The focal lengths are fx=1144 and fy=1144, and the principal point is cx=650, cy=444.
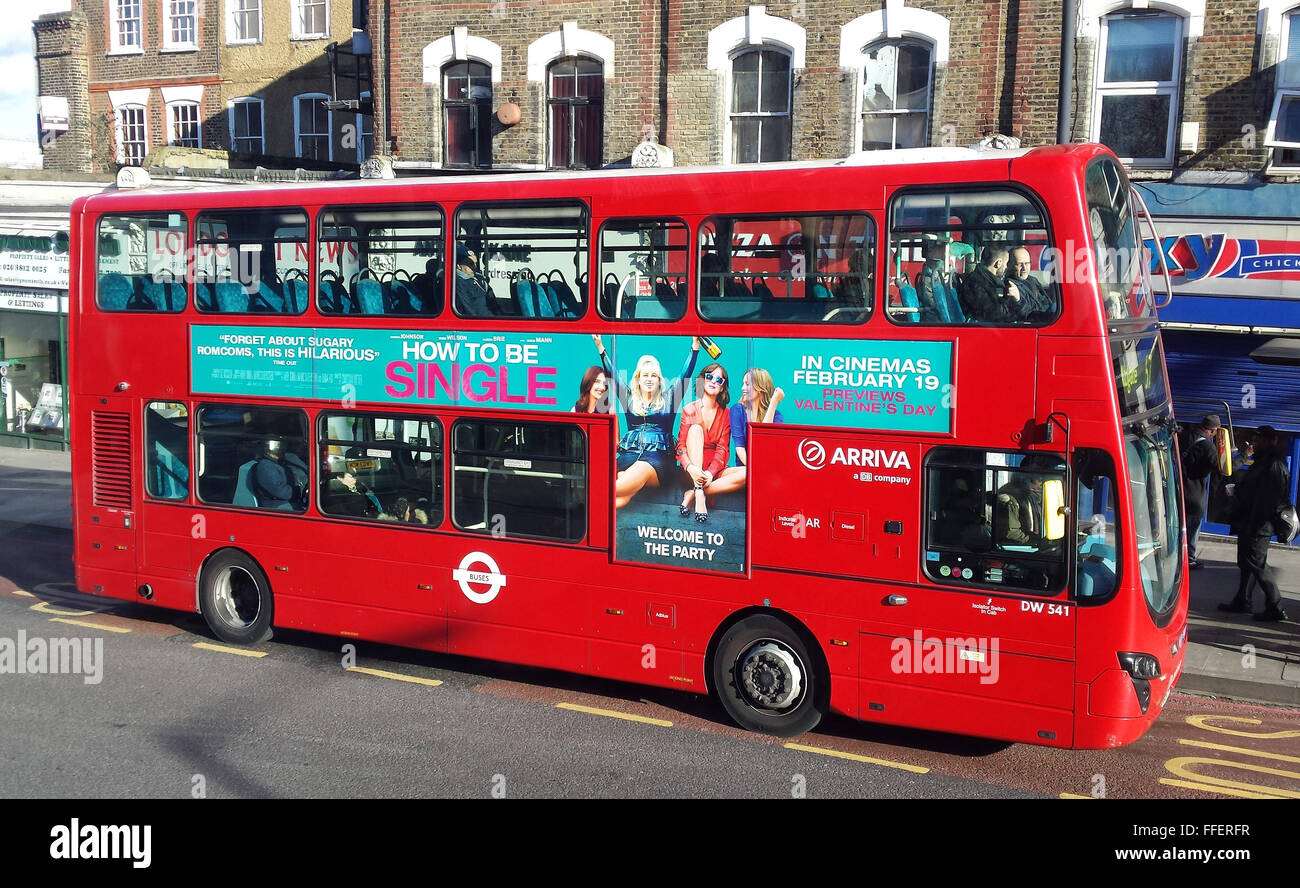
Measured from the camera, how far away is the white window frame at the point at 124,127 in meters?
26.2

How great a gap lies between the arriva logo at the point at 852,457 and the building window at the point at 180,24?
22612 millimetres

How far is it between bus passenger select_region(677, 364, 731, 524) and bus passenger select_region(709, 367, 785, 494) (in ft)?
0.20

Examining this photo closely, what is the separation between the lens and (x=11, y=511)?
55.9 feet

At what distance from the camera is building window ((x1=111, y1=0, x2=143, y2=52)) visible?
26125 millimetres

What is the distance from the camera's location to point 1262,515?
11.3 m

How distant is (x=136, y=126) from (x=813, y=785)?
24.9m

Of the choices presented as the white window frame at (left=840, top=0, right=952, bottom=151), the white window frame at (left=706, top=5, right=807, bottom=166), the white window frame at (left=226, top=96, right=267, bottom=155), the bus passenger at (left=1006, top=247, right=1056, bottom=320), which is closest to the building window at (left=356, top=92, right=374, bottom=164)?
the white window frame at (left=226, top=96, right=267, bottom=155)

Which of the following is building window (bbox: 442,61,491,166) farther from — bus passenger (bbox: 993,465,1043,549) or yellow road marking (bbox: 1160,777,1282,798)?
yellow road marking (bbox: 1160,777,1282,798)

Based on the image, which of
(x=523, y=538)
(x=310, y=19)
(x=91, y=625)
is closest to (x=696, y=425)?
(x=523, y=538)

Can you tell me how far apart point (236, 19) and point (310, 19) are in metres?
1.87

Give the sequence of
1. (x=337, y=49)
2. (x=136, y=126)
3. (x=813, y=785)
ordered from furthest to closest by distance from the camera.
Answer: (x=136, y=126), (x=337, y=49), (x=813, y=785)

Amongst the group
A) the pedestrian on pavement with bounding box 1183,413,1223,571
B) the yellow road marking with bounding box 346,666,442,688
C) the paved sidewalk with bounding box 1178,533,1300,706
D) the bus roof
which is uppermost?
the bus roof
